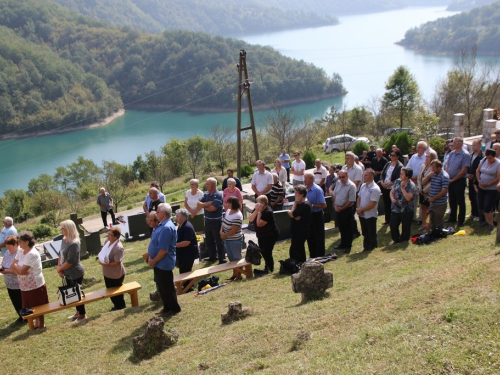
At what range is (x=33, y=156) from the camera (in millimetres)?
76125

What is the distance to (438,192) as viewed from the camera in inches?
320

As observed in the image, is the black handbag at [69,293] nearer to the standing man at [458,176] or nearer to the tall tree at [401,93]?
the standing man at [458,176]

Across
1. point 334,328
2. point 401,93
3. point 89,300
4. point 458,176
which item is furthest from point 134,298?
point 401,93

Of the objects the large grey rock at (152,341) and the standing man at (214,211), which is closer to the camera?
the large grey rock at (152,341)

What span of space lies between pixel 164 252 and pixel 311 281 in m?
1.85

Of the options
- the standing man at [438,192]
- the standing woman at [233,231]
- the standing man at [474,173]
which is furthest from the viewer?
the standing man at [474,173]

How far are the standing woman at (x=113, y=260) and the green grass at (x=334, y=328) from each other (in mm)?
277

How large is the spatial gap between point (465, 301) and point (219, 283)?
13.0 feet

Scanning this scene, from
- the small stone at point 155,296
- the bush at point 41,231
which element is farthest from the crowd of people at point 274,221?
the bush at point 41,231

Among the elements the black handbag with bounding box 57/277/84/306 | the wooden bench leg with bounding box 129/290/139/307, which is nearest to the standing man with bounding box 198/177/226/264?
the wooden bench leg with bounding box 129/290/139/307

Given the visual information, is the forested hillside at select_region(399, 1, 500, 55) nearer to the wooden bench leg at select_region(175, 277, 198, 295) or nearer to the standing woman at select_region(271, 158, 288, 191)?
the standing woman at select_region(271, 158, 288, 191)

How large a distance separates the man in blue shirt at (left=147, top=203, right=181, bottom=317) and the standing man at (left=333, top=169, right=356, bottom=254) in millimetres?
3351

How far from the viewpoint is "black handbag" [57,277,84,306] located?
6.42 m

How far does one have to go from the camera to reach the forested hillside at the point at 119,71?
102375 mm
